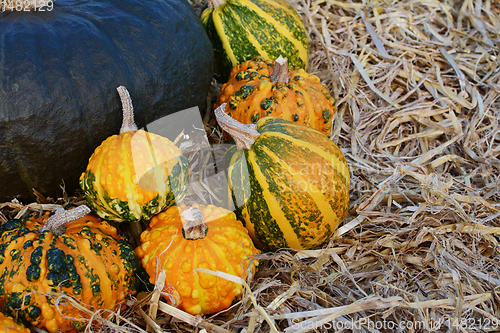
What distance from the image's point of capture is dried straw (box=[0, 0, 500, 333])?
1995mm

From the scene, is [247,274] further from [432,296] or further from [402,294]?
[432,296]

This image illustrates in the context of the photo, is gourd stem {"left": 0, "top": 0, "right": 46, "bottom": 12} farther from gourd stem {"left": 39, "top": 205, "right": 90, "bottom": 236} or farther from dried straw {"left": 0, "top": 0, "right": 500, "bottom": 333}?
gourd stem {"left": 39, "top": 205, "right": 90, "bottom": 236}

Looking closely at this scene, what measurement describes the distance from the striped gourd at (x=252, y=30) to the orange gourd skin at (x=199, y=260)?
1.48 metres

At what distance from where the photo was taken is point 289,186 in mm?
2121

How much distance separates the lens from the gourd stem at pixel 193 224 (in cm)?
195

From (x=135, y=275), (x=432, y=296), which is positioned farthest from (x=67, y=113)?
(x=432, y=296)

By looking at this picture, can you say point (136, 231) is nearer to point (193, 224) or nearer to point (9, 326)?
point (193, 224)

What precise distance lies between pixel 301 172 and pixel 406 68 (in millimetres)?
2079

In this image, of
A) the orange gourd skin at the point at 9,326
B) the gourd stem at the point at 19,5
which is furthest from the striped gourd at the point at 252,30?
the orange gourd skin at the point at 9,326

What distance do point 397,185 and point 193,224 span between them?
1585 mm

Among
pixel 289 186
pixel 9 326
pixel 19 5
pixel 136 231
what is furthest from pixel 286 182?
pixel 19 5

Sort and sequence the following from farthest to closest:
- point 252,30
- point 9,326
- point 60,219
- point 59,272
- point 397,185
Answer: point 252,30, point 397,185, point 60,219, point 59,272, point 9,326

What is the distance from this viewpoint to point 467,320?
199cm

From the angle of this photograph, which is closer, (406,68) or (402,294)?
(402,294)
